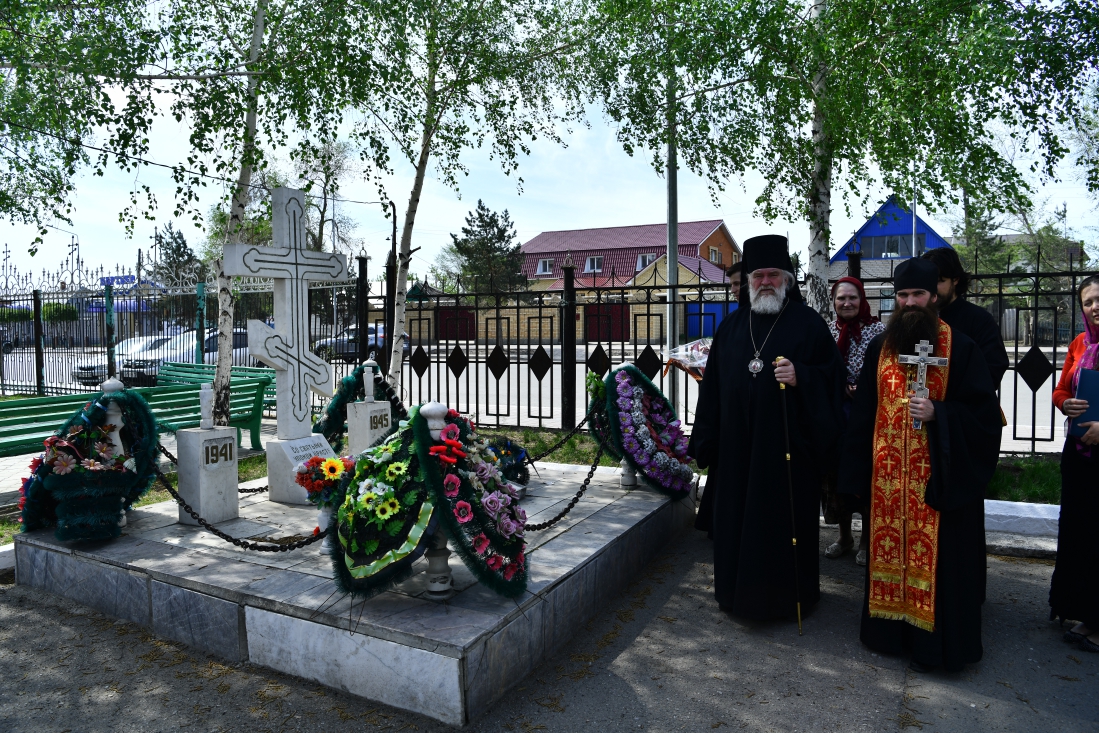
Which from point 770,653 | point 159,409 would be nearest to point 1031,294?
point 770,653

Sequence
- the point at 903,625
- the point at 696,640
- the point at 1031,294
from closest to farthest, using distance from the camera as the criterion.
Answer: the point at 903,625, the point at 696,640, the point at 1031,294

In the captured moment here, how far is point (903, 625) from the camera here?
3605 millimetres

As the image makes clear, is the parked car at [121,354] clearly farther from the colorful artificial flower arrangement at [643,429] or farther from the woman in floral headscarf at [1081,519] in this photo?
the woman in floral headscarf at [1081,519]

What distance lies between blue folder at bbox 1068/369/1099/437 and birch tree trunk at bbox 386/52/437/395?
7089mm

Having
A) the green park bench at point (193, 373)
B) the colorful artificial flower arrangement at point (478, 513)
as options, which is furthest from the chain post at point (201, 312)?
the colorful artificial flower arrangement at point (478, 513)

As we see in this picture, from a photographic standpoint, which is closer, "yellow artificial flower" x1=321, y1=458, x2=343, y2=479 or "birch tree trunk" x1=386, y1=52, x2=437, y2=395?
"yellow artificial flower" x1=321, y1=458, x2=343, y2=479

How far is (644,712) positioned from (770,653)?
0.88m

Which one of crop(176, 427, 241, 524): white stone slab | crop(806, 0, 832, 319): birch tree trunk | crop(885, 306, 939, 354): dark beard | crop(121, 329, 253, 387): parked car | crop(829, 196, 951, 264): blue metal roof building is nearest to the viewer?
crop(885, 306, 939, 354): dark beard

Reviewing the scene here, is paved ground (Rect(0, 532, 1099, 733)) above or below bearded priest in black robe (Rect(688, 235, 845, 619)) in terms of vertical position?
below

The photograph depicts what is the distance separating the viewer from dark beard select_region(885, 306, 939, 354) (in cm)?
352

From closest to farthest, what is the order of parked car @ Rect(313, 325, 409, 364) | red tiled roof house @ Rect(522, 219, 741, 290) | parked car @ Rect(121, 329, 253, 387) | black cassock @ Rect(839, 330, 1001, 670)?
1. black cassock @ Rect(839, 330, 1001, 670)
2. parked car @ Rect(313, 325, 409, 364)
3. parked car @ Rect(121, 329, 253, 387)
4. red tiled roof house @ Rect(522, 219, 741, 290)

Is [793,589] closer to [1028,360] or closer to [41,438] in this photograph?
[1028,360]

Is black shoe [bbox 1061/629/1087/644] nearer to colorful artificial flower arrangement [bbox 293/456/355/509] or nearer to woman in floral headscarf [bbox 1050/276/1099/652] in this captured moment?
woman in floral headscarf [bbox 1050/276/1099/652]

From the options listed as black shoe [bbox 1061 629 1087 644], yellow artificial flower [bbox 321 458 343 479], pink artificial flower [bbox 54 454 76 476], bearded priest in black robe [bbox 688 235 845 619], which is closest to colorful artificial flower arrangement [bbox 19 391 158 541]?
pink artificial flower [bbox 54 454 76 476]
